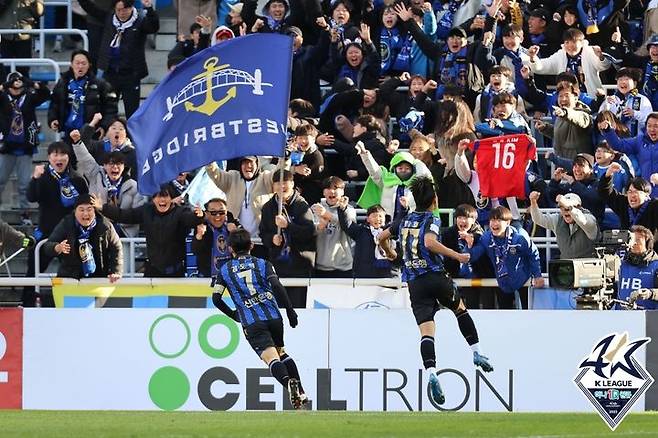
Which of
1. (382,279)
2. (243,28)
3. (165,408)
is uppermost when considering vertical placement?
(243,28)

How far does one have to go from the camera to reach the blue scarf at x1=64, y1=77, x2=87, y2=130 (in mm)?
22156

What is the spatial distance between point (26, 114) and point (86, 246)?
3.61 meters

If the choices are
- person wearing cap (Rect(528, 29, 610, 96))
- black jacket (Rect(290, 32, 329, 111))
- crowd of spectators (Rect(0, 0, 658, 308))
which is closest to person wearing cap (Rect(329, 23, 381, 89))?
crowd of spectators (Rect(0, 0, 658, 308))

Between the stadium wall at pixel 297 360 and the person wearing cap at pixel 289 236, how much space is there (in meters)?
1.28

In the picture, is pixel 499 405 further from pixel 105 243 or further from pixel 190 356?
pixel 105 243

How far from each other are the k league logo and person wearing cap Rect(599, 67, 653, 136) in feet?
26.1

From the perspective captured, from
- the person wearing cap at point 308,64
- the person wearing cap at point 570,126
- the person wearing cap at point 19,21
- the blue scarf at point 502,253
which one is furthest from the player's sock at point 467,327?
the person wearing cap at point 19,21

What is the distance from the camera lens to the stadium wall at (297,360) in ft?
58.5

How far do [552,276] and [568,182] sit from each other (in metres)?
2.43

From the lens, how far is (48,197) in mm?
20766

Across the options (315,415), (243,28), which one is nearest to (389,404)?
(315,415)

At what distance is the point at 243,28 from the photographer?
21.9 m

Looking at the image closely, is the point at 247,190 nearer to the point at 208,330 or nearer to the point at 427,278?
the point at 208,330

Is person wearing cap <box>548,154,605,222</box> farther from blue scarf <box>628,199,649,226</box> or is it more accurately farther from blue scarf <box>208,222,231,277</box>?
blue scarf <box>208,222,231,277</box>
